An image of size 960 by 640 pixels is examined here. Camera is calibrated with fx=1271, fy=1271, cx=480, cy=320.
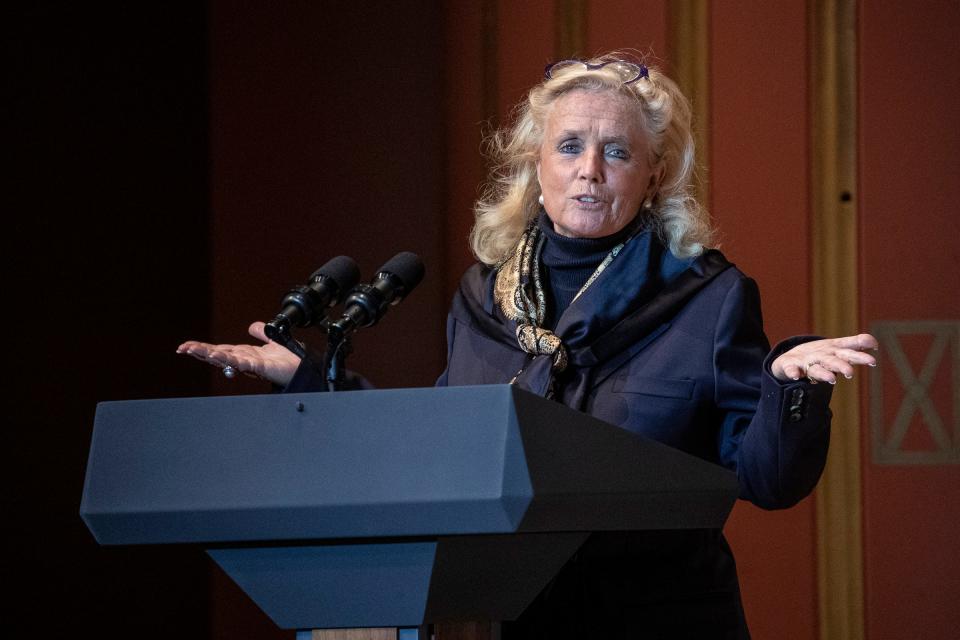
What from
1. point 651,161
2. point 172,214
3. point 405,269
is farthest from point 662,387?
point 172,214

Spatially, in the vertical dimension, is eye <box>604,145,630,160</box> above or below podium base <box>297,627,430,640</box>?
above

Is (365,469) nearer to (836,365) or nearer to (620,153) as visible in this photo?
(836,365)

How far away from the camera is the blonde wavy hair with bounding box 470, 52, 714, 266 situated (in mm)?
1999

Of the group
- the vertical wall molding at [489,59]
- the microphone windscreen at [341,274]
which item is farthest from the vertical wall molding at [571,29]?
the microphone windscreen at [341,274]

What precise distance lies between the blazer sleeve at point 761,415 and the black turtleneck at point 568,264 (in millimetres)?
219

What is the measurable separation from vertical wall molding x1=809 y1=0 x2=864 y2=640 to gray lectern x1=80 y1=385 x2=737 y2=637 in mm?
1760

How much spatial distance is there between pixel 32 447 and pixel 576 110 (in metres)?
1.37

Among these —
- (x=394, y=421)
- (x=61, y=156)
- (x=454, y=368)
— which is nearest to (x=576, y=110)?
(x=454, y=368)

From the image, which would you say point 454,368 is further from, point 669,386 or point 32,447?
point 32,447

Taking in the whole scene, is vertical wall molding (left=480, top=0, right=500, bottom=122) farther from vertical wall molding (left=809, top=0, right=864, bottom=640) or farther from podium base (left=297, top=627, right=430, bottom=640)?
podium base (left=297, top=627, right=430, bottom=640)

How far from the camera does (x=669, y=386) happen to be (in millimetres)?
1787

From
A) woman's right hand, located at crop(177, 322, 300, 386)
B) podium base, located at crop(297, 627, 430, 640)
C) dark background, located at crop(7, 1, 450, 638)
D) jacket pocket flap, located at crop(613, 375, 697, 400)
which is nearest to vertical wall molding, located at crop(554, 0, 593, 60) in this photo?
dark background, located at crop(7, 1, 450, 638)

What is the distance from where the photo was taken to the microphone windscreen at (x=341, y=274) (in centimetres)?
136

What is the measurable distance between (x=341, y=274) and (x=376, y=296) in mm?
60
